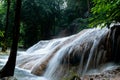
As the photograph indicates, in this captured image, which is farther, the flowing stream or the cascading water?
the cascading water

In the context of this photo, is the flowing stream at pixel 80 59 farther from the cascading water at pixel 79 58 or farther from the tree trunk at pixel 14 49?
the tree trunk at pixel 14 49

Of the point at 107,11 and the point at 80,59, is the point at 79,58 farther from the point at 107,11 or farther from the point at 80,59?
the point at 107,11

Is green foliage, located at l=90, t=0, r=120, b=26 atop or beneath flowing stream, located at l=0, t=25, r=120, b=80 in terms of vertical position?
atop

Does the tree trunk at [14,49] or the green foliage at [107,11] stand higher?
the green foliage at [107,11]

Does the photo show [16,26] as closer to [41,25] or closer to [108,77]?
[108,77]

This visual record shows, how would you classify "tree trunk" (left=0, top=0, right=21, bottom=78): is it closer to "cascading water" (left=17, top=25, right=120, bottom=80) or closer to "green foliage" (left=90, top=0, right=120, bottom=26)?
"cascading water" (left=17, top=25, right=120, bottom=80)

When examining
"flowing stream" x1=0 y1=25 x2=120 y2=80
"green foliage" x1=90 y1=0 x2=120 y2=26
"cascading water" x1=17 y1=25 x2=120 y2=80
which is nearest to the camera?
"green foliage" x1=90 y1=0 x2=120 y2=26

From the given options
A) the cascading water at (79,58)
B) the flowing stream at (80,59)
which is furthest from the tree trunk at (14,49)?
the cascading water at (79,58)

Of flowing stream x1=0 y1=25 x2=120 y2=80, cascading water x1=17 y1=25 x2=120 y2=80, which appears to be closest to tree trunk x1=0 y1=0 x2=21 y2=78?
flowing stream x1=0 y1=25 x2=120 y2=80

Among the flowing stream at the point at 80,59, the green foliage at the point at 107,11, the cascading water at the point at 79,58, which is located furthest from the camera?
the cascading water at the point at 79,58

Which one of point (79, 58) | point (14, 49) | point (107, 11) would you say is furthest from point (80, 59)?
point (107, 11)

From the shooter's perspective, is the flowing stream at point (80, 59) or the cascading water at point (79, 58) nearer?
the flowing stream at point (80, 59)

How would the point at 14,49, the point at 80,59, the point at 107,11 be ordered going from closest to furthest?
the point at 107,11 < the point at 14,49 < the point at 80,59

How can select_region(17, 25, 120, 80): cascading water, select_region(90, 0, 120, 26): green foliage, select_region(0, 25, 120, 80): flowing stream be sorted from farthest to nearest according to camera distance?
select_region(17, 25, 120, 80): cascading water → select_region(0, 25, 120, 80): flowing stream → select_region(90, 0, 120, 26): green foliage
